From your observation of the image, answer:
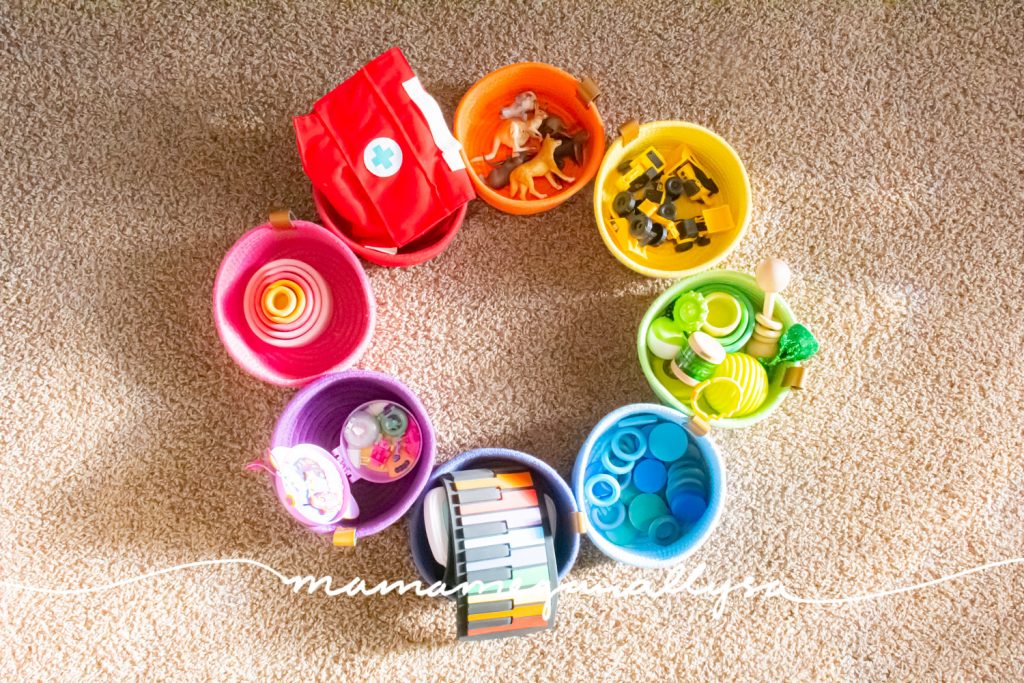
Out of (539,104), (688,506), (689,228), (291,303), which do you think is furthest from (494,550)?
(539,104)

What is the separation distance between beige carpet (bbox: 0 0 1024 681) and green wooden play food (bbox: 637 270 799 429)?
61mm

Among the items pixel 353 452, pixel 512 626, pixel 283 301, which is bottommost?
pixel 512 626

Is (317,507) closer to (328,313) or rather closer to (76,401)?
(328,313)

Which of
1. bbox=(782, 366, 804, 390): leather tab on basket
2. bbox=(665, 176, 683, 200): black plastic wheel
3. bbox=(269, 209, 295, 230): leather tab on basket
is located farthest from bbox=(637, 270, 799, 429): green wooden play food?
bbox=(269, 209, 295, 230): leather tab on basket

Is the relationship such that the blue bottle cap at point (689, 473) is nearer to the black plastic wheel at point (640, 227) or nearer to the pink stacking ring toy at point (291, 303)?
the black plastic wheel at point (640, 227)

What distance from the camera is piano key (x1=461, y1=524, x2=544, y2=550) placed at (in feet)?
2.87

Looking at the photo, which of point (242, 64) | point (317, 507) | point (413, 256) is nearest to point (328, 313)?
point (413, 256)

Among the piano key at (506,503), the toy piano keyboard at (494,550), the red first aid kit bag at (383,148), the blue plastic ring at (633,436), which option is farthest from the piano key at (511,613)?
the red first aid kit bag at (383,148)

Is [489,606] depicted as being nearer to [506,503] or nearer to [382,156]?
[506,503]

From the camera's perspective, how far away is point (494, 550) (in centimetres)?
87

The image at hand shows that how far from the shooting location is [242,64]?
41.1 inches

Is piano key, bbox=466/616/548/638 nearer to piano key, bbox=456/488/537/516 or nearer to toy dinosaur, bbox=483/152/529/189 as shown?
piano key, bbox=456/488/537/516

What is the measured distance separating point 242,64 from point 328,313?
363 mm

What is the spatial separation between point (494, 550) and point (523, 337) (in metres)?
0.29
